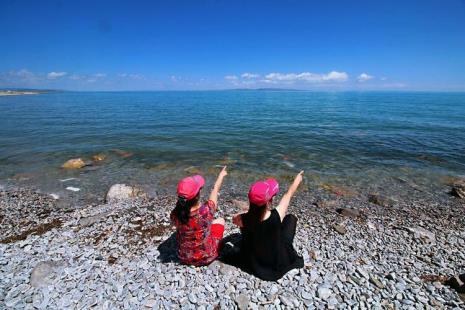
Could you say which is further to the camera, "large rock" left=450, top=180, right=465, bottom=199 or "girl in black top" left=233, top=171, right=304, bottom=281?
"large rock" left=450, top=180, right=465, bottom=199

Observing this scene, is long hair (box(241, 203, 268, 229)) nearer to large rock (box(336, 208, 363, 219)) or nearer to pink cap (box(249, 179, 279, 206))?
pink cap (box(249, 179, 279, 206))

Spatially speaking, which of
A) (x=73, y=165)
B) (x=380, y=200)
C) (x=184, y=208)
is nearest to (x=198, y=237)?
(x=184, y=208)

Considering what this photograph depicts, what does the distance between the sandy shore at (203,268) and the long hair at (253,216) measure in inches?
53.4

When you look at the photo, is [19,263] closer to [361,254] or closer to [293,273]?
[293,273]

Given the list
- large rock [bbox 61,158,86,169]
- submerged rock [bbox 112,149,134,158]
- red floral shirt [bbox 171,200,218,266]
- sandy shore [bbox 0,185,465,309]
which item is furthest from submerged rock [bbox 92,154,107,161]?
red floral shirt [bbox 171,200,218,266]

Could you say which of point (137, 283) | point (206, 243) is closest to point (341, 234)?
point (206, 243)

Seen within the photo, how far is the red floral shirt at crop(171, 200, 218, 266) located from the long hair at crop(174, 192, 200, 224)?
3.6 inches

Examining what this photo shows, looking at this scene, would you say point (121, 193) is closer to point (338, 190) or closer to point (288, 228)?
point (288, 228)

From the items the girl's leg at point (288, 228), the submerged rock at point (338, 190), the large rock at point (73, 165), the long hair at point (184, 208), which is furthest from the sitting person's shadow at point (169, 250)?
the large rock at point (73, 165)

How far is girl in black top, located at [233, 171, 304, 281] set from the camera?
4.61m

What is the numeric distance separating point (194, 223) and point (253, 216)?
1.29m

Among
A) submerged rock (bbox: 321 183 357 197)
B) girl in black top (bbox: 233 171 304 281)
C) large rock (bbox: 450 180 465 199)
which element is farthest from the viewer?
submerged rock (bbox: 321 183 357 197)

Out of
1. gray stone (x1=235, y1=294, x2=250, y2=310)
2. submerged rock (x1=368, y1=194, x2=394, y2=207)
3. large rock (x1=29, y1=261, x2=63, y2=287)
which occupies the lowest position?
submerged rock (x1=368, y1=194, x2=394, y2=207)

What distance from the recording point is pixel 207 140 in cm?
2381
